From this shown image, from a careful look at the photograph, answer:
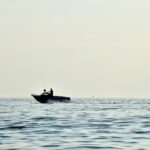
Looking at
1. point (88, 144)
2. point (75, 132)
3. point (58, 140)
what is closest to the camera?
point (88, 144)

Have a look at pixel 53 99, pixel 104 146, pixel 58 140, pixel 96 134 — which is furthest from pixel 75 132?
pixel 53 99

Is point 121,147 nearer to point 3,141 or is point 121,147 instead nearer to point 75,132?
point 3,141

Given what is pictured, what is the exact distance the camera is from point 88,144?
3475 centimetres

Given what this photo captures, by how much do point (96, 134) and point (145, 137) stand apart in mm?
3942

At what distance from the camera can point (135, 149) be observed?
105 feet

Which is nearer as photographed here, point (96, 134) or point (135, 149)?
point (135, 149)

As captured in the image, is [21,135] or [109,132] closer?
[21,135]

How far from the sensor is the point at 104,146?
3375cm

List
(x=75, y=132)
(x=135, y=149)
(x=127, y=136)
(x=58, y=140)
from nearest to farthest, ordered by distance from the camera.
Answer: (x=135, y=149) → (x=58, y=140) → (x=127, y=136) → (x=75, y=132)

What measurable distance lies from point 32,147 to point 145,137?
9331 millimetres

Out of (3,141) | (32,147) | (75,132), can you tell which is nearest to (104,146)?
(32,147)

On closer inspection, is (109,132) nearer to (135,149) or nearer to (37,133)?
(37,133)

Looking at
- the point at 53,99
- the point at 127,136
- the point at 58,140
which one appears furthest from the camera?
the point at 53,99

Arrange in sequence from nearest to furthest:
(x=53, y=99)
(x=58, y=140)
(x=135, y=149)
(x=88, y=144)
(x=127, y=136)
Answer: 1. (x=135, y=149)
2. (x=88, y=144)
3. (x=58, y=140)
4. (x=127, y=136)
5. (x=53, y=99)
